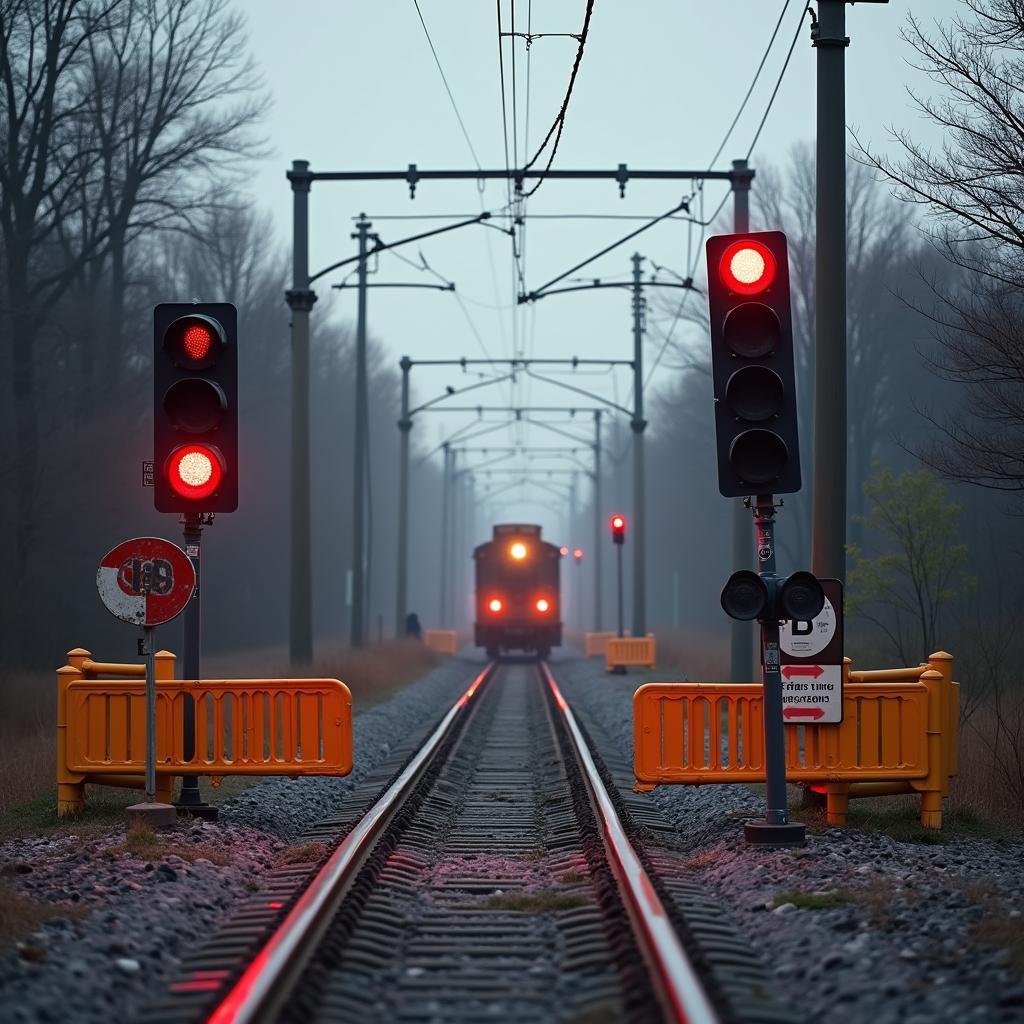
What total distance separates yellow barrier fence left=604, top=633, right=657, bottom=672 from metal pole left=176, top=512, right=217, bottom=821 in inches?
983

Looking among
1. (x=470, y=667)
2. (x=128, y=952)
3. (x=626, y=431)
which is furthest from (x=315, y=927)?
(x=626, y=431)

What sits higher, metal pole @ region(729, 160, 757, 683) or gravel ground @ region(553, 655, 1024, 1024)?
metal pole @ region(729, 160, 757, 683)

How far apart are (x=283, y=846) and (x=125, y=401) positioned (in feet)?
91.1

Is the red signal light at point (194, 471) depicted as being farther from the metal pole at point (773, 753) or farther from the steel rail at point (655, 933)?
the metal pole at point (773, 753)

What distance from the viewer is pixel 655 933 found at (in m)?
7.25

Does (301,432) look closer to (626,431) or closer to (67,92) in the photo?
(67,92)

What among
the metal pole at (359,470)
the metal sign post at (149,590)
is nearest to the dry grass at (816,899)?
the metal sign post at (149,590)

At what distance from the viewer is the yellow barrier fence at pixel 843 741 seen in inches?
450

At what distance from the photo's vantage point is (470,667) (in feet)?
145

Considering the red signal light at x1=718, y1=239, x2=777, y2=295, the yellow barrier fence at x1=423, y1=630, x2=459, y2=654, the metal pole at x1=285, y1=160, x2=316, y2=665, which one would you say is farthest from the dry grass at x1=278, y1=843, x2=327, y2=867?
the yellow barrier fence at x1=423, y1=630, x2=459, y2=654

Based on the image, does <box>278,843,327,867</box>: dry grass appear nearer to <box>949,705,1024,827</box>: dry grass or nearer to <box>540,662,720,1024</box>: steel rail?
<box>540,662,720,1024</box>: steel rail

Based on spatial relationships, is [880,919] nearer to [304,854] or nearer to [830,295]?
[304,854]

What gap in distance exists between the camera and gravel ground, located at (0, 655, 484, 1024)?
21.3ft

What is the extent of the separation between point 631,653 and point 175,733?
26186 mm
